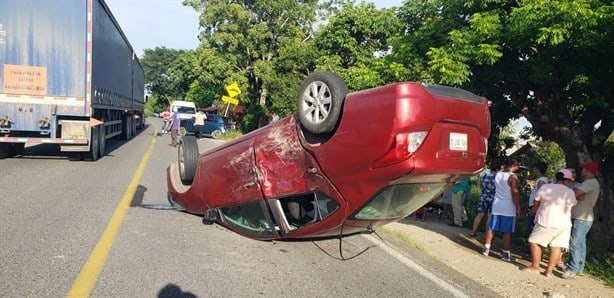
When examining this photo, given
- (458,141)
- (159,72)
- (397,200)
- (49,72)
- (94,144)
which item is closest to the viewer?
(458,141)

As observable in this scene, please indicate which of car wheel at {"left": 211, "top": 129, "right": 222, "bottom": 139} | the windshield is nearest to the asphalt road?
the windshield

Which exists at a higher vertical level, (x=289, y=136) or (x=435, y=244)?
(x=289, y=136)

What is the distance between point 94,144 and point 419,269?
9.53 metres

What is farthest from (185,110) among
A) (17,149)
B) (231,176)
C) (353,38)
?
(231,176)

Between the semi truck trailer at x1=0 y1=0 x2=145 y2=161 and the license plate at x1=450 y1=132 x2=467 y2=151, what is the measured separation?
9.72 meters

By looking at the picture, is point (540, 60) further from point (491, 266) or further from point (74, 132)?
point (74, 132)

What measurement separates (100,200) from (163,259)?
312cm

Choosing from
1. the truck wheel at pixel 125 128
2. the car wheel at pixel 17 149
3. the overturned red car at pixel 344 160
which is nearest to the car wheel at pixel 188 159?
the overturned red car at pixel 344 160

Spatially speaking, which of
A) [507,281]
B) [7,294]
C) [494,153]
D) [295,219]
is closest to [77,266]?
[7,294]

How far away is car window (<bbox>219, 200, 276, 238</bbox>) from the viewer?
516cm

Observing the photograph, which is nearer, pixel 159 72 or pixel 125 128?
pixel 125 128

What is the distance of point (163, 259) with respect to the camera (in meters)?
4.82

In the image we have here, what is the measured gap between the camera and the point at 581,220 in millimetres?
6023

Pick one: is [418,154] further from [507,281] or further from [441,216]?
[441,216]
